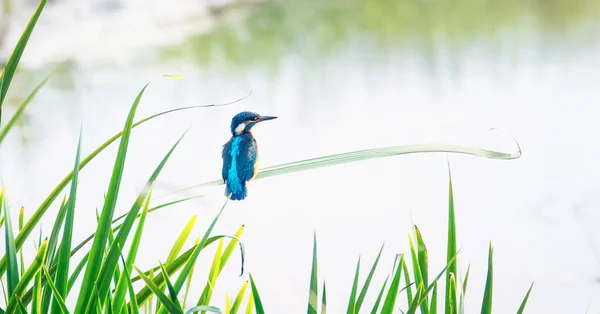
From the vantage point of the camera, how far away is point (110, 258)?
0.60 m

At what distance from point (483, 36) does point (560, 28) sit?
169 millimetres

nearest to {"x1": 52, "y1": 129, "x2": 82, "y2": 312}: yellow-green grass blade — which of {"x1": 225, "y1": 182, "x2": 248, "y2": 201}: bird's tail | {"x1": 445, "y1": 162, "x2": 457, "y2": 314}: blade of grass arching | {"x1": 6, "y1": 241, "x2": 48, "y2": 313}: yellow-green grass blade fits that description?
{"x1": 6, "y1": 241, "x2": 48, "y2": 313}: yellow-green grass blade

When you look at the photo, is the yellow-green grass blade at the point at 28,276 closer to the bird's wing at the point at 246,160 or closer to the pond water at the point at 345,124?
the bird's wing at the point at 246,160

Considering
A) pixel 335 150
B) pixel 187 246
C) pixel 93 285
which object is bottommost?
pixel 93 285

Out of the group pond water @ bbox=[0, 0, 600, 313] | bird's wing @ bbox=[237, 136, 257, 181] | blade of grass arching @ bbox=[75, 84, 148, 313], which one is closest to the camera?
blade of grass arching @ bbox=[75, 84, 148, 313]

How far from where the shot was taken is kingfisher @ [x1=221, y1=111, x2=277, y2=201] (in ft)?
3.51

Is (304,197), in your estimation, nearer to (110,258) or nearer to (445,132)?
(445,132)

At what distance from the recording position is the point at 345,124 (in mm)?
1280

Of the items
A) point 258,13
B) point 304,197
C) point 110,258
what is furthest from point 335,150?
point 110,258

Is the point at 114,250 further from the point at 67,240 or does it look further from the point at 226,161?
the point at 226,161

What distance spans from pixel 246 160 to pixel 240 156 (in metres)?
0.02

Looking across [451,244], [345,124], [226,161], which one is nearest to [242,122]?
[226,161]

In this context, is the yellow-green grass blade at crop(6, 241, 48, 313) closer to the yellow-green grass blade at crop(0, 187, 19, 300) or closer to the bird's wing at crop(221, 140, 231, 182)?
the yellow-green grass blade at crop(0, 187, 19, 300)

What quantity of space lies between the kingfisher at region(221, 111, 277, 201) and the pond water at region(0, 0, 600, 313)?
124mm
